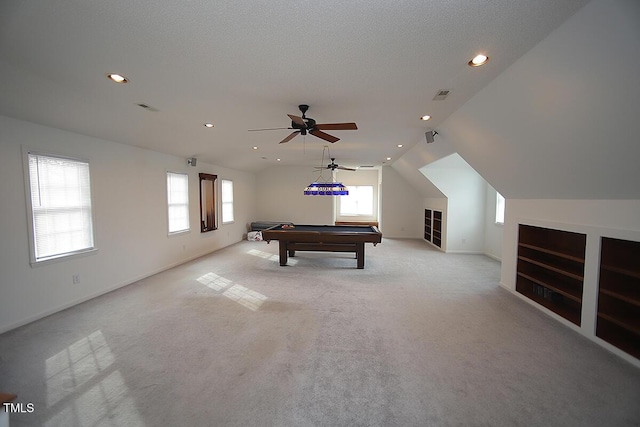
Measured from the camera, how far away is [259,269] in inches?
210

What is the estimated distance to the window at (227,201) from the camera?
7.80m

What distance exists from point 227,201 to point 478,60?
7.33 metres

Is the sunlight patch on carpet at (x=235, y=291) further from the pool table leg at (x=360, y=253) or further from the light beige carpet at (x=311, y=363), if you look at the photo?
the pool table leg at (x=360, y=253)

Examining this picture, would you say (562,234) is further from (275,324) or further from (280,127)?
(280,127)

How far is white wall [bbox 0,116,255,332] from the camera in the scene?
2904 millimetres

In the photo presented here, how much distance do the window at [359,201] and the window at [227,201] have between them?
5.62 m

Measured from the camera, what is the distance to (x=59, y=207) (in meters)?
3.45

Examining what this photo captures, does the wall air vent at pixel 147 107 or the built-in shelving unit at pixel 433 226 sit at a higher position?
the wall air vent at pixel 147 107

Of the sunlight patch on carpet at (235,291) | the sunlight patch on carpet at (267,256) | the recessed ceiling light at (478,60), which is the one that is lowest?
the sunlight patch on carpet at (235,291)

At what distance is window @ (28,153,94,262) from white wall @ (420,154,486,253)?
6982 millimetres

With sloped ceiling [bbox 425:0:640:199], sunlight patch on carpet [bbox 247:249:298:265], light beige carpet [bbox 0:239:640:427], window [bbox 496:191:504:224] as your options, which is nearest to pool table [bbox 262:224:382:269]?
sunlight patch on carpet [bbox 247:249:298:265]

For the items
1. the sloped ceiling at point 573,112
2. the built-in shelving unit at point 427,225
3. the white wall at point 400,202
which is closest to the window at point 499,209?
the built-in shelving unit at point 427,225

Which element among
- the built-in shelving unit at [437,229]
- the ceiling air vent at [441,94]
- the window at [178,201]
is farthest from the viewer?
the built-in shelving unit at [437,229]

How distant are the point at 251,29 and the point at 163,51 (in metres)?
0.82
